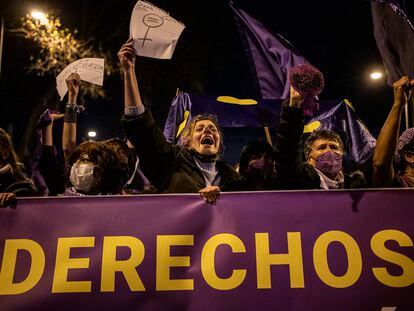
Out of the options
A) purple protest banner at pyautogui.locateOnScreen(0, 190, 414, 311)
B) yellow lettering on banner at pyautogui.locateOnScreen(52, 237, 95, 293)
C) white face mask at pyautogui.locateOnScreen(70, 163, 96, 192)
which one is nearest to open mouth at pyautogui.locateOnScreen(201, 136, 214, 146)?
purple protest banner at pyautogui.locateOnScreen(0, 190, 414, 311)

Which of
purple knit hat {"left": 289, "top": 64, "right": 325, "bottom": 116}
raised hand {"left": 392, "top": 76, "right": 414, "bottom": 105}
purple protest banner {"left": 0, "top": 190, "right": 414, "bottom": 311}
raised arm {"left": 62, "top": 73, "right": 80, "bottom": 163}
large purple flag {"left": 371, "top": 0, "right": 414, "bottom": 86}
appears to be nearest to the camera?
purple protest banner {"left": 0, "top": 190, "right": 414, "bottom": 311}

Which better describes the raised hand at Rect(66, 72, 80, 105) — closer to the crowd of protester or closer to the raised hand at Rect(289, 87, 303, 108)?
the crowd of protester

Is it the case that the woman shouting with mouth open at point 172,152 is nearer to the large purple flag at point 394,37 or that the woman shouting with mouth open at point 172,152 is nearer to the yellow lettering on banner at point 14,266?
the yellow lettering on banner at point 14,266

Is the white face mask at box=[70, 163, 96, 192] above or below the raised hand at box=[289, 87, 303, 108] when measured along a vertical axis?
below

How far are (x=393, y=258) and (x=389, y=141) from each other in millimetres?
731

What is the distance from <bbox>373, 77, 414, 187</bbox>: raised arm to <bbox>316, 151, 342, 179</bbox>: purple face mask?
0.44m

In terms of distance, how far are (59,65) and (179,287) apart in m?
13.8

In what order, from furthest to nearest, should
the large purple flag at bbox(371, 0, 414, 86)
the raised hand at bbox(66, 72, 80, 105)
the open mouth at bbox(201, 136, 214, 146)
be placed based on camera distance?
the raised hand at bbox(66, 72, 80, 105) < the large purple flag at bbox(371, 0, 414, 86) < the open mouth at bbox(201, 136, 214, 146)

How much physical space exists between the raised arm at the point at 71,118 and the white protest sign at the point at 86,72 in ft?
0.19

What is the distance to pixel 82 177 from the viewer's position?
367cm

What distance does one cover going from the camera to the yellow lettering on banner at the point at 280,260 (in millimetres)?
3078

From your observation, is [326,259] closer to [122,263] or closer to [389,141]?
[389,141]

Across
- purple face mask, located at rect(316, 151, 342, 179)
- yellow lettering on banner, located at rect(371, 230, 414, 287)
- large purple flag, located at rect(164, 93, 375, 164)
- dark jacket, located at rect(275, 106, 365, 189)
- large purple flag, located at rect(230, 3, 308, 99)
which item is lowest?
yellow lettering on banner, located at rect(371, 230, 414, 287)

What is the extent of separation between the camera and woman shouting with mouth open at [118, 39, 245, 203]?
3.55 meters
